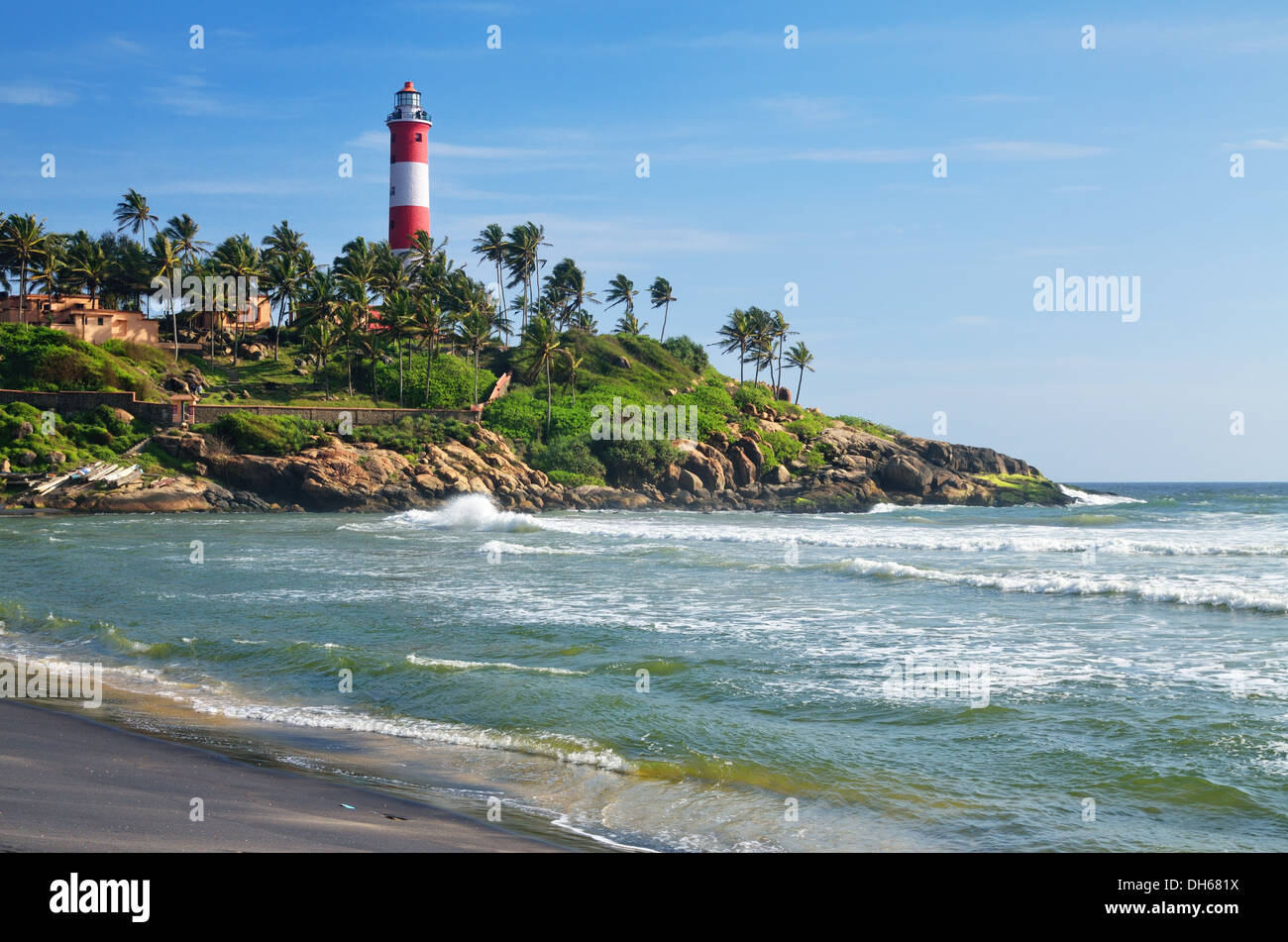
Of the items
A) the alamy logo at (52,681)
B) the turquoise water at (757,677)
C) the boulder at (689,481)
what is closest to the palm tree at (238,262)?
the boulder at (689,481)

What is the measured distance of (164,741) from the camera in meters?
8.80

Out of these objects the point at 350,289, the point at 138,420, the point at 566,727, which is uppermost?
the point at 350,289

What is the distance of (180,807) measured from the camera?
6.39 meters

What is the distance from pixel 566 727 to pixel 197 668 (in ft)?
20.3

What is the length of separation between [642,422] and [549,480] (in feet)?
38.6

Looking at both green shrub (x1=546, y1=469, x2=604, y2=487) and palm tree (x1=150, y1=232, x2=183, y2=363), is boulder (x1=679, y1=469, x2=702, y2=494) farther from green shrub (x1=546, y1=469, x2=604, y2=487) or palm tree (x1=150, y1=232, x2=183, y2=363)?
palm tree (x1=150, y1=232, x2=183, y2=363)

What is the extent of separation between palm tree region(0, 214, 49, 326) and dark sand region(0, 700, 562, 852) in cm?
6785

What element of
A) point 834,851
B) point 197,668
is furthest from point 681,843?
point 197,668

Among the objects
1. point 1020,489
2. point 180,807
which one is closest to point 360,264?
point 1020,489

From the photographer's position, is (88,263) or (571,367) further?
(571,367)
